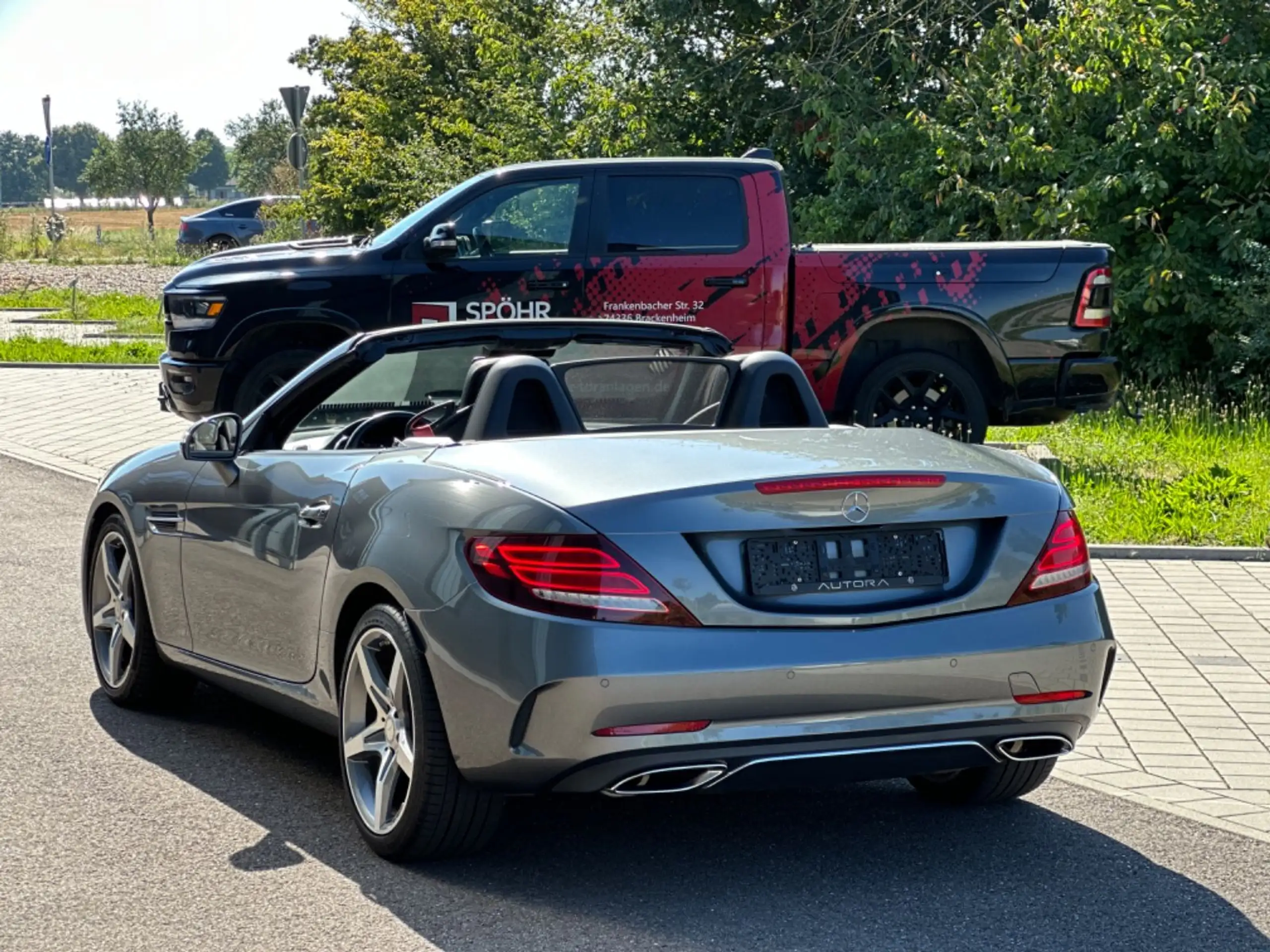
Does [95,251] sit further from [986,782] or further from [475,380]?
[986,782]

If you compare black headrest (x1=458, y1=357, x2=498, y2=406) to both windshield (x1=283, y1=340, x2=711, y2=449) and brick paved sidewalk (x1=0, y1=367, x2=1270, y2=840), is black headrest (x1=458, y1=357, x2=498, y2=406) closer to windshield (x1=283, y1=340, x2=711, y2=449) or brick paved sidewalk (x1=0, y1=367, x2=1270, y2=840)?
windshield (x1=283, y1=340, x2=711, y2=449)

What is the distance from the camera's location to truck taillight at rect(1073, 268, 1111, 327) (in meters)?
12.8

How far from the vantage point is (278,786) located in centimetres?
575

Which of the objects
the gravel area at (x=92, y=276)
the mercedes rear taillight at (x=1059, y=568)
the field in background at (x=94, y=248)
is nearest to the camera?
the mercedes rear taillight at (x=1059, y=568)

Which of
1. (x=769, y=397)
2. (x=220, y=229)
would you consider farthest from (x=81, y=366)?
(x=220, y=229)

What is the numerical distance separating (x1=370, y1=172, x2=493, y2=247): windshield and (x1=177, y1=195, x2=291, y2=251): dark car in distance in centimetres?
3210

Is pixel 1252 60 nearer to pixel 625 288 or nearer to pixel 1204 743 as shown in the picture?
pixel 625 288

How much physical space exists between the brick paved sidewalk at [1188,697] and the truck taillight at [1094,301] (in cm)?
312

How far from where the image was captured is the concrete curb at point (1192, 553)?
10.1m

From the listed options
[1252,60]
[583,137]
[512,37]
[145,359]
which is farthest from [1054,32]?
[512,37]

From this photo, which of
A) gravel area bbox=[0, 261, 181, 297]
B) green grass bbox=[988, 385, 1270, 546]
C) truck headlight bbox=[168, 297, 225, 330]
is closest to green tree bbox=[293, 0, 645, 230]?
gravel area bbox=[0, 261, 181, 297]

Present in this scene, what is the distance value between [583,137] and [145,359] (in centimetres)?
546

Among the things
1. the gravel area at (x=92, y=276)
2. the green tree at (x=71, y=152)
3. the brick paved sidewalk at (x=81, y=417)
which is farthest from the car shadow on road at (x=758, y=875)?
the green tree at (x=71, y=152)

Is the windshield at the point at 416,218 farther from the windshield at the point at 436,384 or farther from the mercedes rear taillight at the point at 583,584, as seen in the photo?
the mercedes rear taillight at the point at 583,584
